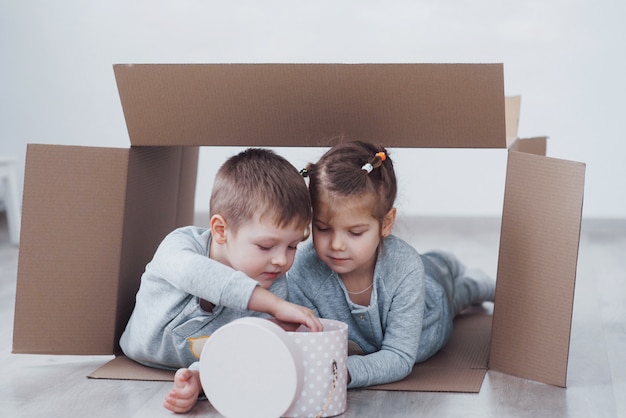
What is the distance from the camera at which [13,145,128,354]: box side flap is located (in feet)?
4.55

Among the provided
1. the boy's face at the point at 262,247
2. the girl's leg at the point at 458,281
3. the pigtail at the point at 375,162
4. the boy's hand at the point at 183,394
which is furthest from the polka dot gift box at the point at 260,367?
the girl's leg at the point at 458,281

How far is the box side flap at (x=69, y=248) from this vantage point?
4.55 feet

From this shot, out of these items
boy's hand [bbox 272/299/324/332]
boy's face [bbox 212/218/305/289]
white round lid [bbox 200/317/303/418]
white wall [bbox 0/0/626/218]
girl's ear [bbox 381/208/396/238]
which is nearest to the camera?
white round lid [bbox 200/317/303/418]

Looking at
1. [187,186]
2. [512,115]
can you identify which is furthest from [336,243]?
[512,115]

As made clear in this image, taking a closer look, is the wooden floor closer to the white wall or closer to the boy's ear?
the boy's ear

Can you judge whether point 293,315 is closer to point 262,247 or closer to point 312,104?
point 262,247

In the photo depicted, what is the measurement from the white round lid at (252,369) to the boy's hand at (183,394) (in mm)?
110

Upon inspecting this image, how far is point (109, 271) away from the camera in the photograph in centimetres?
142

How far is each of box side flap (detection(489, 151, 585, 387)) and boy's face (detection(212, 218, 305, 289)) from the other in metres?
0.33

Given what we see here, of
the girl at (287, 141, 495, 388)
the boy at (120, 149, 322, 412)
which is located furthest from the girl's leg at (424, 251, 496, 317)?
the boy at (120, 149, 322, 412)

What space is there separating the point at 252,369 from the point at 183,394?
0.54 ft

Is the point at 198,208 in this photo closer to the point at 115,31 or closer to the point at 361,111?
the point at 115,31

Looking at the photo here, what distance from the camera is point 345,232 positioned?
1313mm

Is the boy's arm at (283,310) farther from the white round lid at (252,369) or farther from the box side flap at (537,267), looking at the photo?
the box side flap at (537,267)
